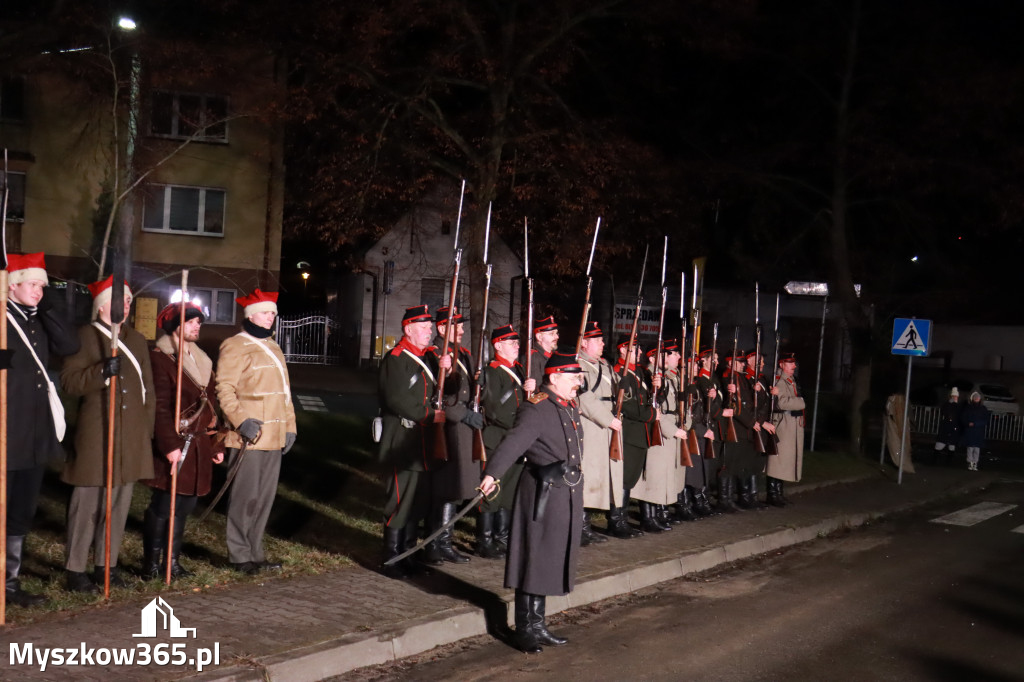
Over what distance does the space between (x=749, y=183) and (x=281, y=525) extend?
14986mm

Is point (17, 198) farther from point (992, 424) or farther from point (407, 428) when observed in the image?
point (992, 424)

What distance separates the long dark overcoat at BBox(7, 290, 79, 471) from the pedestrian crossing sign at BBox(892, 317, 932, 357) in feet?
49.2

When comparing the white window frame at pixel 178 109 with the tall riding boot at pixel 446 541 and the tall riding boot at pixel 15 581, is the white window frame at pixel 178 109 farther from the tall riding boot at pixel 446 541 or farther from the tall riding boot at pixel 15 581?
the tall riding boot at pixel 15 581

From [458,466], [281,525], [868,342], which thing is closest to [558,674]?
[458,466]

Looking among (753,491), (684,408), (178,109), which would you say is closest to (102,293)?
(684,408)

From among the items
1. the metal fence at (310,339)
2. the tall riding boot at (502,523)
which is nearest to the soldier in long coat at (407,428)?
the tall riding boot at (502,523)

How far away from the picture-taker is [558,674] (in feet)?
21.2

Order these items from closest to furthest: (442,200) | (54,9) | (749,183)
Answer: (54,9)
(442,200)
(749,183)

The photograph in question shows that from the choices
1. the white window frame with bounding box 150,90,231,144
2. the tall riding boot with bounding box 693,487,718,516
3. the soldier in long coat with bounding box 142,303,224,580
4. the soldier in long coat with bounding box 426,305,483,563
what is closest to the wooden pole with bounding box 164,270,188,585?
the soldier in long coat with bounding box 142,303,224,580

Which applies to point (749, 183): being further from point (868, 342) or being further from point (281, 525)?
point (281, 525)

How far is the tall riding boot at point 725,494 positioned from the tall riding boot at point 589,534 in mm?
2814

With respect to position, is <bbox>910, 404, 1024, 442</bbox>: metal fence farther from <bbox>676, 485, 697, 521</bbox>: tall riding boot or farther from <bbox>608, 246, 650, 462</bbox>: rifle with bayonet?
<bbox>608, 246, 650, 462</bbox>: rifle with bayonet

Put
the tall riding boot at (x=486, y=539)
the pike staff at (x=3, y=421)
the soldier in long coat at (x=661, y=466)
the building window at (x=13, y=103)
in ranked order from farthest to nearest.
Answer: the building window at (x=13, y=103) < the soldier in long coat at (x=661, y=466) < the tall riding boot at (x=486, y=539) < the pike staff at (x=3, y=421)

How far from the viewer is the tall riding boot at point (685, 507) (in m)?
12.3
